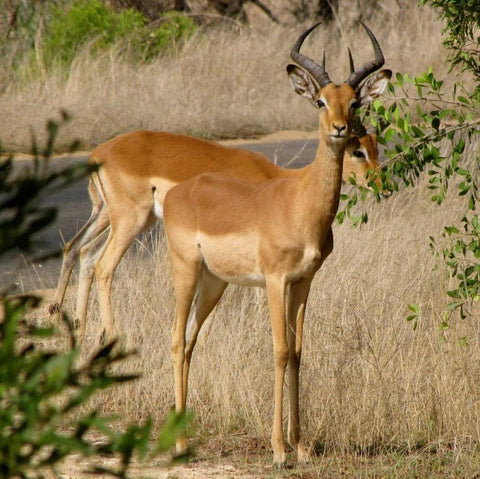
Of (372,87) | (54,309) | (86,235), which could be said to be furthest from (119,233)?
(372,87)

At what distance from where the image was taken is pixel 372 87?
17.2ft

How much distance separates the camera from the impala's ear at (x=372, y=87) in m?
5.19

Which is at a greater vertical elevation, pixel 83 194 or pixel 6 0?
pixel 6 0

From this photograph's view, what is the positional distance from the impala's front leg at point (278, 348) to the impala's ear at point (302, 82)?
1.11m

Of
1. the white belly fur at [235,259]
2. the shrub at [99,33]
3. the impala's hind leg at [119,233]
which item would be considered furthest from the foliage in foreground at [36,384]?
the shrub at [99,33]

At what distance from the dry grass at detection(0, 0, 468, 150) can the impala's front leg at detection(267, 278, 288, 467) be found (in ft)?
28.3

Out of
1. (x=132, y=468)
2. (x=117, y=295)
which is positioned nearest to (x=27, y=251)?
(x=132, y=468)

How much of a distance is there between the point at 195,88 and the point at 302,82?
11.9 metres

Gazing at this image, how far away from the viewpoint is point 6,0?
2000 centimetres

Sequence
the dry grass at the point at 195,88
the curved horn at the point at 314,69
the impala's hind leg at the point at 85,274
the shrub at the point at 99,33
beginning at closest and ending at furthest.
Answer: the curved horn at the point at 314,69, the impala's hind leg at the point at 85,274, the dry grass at the point at 195,88, the shrub at the point at 99,33

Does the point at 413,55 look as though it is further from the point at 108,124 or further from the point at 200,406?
the point at 200,406

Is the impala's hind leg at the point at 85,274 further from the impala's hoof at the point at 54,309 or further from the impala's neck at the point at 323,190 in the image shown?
the impala's neck at the point at 323,190

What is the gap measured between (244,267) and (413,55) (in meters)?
15.9

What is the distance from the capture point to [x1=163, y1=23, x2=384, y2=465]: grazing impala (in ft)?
15.9
